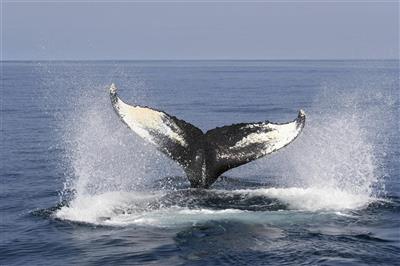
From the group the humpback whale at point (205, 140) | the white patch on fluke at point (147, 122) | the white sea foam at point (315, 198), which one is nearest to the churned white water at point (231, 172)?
the white sea foam at point (315, 198)

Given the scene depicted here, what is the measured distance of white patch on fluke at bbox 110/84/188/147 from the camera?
42.4 ft

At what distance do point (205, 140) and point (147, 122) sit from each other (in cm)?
115

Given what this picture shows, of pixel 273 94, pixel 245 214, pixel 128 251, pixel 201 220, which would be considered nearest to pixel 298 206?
pixel 245 214

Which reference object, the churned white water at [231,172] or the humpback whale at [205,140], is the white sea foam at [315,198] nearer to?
the churned white water at [231,172]

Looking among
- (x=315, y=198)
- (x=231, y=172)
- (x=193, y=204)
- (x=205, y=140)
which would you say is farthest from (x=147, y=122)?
(x=231, y=172)

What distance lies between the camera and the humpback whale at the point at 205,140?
1304cm

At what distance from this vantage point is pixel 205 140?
1352 cm

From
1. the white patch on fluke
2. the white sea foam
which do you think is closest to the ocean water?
the white sea foam

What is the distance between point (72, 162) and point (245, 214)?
1154cm

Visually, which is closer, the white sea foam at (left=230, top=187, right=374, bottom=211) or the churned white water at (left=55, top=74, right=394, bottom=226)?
the churned white water at (left=55, top=74, right=394, bottom=226)

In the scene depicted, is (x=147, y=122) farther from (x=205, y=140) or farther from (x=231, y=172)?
(x=231, y=172)

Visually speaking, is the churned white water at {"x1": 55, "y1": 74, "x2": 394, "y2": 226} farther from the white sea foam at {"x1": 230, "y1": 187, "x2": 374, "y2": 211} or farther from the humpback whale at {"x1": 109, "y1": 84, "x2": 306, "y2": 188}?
the humpback whale at {"x1": 109, "y1": 84, "x2": 306, "y2": 188}

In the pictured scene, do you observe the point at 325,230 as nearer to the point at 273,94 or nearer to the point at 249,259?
the point at 249,259

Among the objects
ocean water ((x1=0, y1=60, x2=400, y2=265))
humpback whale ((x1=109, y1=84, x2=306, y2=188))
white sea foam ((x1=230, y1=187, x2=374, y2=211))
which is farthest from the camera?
white sea foam ((x1=230, y1=187, x2=374, y2=211))
